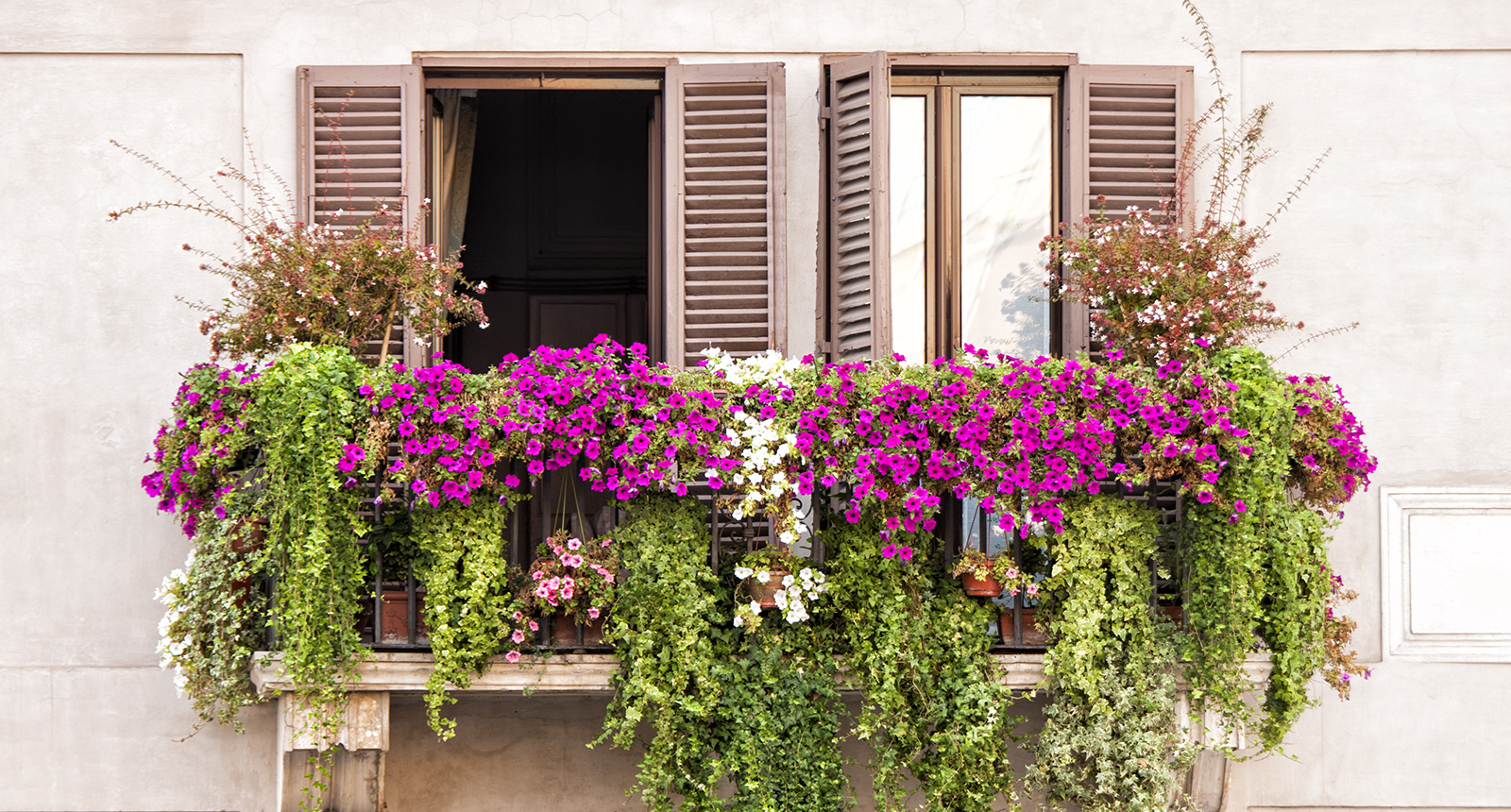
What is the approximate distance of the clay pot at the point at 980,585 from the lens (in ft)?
16.1

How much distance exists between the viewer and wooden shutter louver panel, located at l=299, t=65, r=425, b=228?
564cm

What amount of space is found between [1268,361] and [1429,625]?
1.76 meters

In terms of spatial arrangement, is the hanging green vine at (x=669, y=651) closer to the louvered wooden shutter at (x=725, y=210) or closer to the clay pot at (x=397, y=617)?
the clay pot at (x=397, y=617)

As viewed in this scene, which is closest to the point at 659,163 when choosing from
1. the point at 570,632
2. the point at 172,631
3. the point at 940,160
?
the point at 940,160

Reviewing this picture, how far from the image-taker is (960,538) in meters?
5.30

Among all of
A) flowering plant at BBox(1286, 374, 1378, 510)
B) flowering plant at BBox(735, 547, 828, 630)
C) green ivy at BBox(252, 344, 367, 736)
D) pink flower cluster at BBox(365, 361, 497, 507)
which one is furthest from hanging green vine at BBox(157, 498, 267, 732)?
flowering plant at BBox(1286, 374, 1378, 510)

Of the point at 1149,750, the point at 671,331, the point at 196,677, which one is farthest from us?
the point at 671,331

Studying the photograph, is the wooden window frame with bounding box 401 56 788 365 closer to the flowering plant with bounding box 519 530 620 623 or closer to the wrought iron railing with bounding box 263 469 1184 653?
the wrought iron railing with bounding box 263 469 1184 653

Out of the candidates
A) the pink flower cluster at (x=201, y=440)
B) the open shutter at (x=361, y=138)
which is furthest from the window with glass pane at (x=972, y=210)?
the pink flower cluster at (x=201, y=440)

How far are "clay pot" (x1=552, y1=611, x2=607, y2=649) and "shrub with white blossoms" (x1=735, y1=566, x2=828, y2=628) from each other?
1.87ft

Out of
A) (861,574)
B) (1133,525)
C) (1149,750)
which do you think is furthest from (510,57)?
(1149,750)

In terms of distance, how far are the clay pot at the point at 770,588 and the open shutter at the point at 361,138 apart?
2199 millimetres

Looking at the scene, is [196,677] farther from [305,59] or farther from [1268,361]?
[1268,361]

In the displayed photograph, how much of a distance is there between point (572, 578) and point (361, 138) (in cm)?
223
